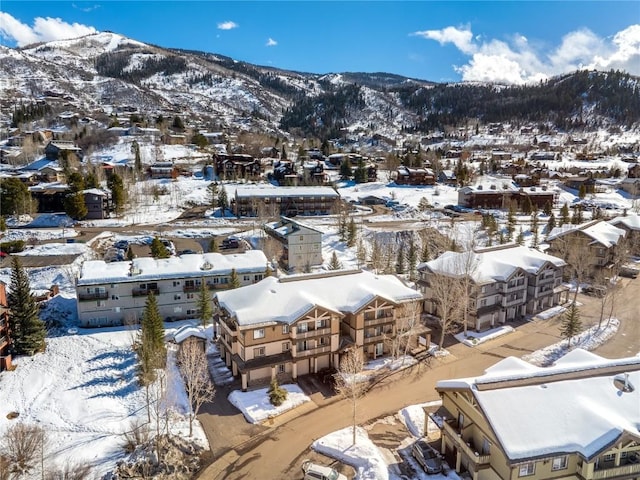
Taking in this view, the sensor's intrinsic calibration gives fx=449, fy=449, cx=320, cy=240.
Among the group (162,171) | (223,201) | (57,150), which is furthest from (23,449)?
(57,150)

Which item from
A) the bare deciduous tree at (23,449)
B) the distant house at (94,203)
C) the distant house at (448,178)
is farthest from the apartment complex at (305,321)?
the distant house at (448,178)

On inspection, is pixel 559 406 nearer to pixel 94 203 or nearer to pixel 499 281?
pixel 499 281

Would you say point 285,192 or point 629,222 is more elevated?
A: point 285,192

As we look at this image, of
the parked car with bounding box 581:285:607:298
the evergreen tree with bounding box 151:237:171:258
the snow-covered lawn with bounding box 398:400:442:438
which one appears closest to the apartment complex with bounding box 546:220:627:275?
the parked car with bounding box 581:285:607:298

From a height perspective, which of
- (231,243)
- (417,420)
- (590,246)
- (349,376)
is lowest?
(417,420)

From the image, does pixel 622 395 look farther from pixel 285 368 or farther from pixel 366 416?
pixel 285 368

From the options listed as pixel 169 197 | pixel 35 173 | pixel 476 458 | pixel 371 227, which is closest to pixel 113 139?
pixel 35 173

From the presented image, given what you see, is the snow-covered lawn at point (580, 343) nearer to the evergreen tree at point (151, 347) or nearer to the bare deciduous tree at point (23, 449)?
the evergreen tree at point (151, 347)

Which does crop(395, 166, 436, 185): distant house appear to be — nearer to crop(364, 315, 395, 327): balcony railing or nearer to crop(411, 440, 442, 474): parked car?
crop(364, 315, 395, 327): balcony railing
